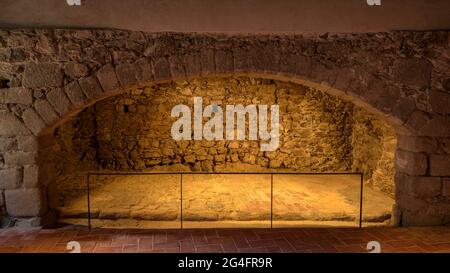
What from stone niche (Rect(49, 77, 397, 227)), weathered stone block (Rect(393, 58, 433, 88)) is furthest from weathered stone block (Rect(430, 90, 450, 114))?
stone niche (Rect(49, 77, 397, 227))

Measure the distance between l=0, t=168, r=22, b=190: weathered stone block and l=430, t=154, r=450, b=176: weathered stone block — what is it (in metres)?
5.19

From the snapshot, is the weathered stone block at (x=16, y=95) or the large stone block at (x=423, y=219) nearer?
the weathered stone block at (x=16, y=95)

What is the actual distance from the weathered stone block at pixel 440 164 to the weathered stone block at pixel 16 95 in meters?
5.07

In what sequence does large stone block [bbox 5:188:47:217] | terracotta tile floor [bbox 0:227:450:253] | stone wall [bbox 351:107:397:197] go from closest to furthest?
1. terracotta tile floor [bbox 0:227:450:253]
2. large stone block [bbox 5:188:47:217]
3. stone wall [bbox 351:107:397:197]

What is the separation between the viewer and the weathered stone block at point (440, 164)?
4.17m

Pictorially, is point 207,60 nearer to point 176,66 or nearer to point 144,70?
point 176,66

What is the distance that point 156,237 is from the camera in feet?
12.7

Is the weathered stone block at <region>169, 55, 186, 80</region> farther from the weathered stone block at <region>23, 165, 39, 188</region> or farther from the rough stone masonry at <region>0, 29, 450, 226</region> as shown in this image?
the weathered stone block at <region>23, 165, 39, 188</region>

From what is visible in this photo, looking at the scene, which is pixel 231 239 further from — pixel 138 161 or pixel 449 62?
pixel 138 161

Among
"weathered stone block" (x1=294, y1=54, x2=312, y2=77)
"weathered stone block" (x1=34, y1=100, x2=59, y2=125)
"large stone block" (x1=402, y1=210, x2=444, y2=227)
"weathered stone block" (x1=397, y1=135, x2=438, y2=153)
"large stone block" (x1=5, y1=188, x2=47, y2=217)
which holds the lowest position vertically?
"large stone block" (x1=402, y1=210, x2=444, y2=227)

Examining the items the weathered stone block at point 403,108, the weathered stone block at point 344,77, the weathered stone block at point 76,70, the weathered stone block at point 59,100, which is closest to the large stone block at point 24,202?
the weathered stone block at point 59,100

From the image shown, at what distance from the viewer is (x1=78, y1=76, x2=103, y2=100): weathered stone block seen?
13.3ft

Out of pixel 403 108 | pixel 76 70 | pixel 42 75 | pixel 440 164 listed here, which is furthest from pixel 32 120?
pixel 440 164

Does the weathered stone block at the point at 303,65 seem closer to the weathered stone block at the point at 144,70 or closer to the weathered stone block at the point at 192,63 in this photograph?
the weathered stone block at the point at 192,63
